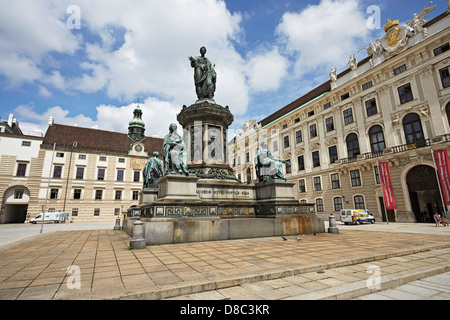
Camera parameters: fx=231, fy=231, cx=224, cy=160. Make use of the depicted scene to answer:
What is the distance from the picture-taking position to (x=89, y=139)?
44.3 m

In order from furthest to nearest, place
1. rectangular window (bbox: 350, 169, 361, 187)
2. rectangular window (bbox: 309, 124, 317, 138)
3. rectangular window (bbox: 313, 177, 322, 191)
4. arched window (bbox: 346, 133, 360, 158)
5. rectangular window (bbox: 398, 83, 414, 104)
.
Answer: rectangular window (bbox: 309, 124, 317, 138) → rectangular window (bbox: 313, 177, 322, 191) → arched window (bbox: 346, 133, 360, 158) → rectangular window (bbox: 350, 169, 361, 187) → rectangular window (bbox: 398, 83, 414, 104)

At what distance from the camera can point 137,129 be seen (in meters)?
49.9

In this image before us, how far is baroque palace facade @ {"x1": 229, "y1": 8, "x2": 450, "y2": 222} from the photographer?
22.1m

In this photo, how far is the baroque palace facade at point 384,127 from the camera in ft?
72.5

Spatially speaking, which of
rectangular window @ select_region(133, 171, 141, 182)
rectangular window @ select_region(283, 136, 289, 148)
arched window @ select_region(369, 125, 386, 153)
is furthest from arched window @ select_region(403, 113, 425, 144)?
rectangular window @ select_region(133, 171, 141, 182)

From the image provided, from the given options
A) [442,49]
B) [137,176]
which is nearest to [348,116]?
[442,49]

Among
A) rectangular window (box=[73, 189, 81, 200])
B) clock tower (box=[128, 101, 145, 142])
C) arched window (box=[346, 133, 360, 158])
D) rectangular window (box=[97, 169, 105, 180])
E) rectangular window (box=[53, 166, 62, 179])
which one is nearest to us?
arched window (box=[346, 133, 360, 158])

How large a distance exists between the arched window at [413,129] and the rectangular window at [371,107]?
3481mm

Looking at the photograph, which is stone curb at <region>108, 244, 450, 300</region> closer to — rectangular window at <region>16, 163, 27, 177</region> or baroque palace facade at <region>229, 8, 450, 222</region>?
baroque palace facade at <region>229, 8, 450, 222</region>

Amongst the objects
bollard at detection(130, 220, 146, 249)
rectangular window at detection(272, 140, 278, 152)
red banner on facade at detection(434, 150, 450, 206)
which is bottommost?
bollard at detection(130, 220, 146, 249)

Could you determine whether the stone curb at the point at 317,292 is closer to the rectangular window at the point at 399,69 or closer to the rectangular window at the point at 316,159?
the rectangular window at the point at 399,69

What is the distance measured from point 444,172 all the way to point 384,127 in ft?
24.3

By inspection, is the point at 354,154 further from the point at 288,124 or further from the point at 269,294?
the point at 269,294

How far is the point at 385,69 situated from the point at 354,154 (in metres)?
10.1
